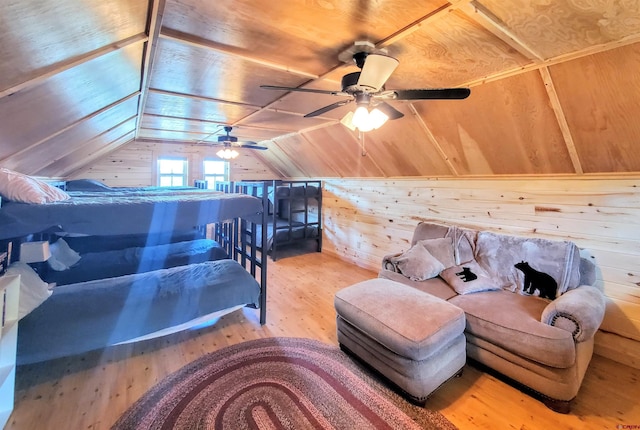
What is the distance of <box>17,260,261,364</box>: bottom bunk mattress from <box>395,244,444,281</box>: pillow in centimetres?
143

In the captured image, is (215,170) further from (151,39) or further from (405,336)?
(405,336)

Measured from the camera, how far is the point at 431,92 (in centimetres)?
165

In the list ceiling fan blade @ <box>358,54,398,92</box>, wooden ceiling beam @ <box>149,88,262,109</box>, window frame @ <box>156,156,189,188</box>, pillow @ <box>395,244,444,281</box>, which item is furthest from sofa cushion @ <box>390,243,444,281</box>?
window frame @ <box>156,156,189,188</box>

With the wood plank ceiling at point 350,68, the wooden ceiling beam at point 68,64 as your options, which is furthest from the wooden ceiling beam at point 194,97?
the wooden ceiling beam at point 68,64

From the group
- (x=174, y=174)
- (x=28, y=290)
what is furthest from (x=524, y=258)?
(x=174, y=174)

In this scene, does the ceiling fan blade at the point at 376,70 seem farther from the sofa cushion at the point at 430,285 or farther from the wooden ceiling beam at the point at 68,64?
the sofa cushion at the point at 430,285

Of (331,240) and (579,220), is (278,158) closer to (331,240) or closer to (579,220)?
(331,240)

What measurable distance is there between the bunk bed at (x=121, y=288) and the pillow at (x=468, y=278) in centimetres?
180

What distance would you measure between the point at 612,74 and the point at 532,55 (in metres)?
0.48

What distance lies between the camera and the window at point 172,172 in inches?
237

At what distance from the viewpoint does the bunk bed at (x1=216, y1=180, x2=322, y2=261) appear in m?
4.93

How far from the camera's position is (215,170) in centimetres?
667

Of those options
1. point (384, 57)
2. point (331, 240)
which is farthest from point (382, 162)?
point (384, 57)

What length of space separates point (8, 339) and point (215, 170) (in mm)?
5445
